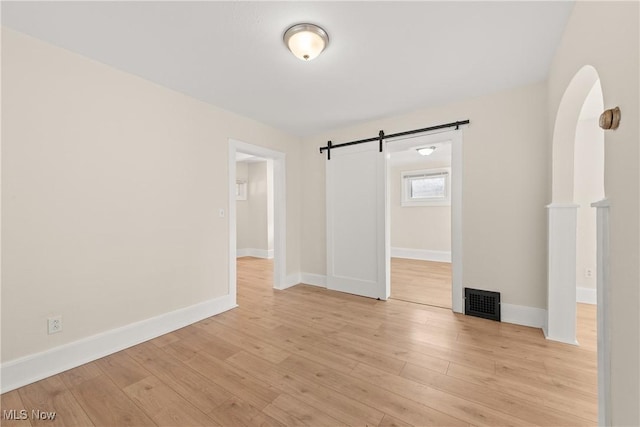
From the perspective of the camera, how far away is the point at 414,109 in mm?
3039

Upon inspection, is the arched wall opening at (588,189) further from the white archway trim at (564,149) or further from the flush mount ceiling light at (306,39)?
the flush mount ceiling light at (306,39)

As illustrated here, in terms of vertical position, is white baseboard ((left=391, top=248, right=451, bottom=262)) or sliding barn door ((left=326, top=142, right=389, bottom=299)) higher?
sliding barn door ((left=326, top=142, right=389, bottom=299))

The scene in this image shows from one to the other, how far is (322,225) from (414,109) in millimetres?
2073

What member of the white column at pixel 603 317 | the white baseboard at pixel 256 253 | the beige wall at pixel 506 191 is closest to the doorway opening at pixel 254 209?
the white baseboard at pixel 256 253

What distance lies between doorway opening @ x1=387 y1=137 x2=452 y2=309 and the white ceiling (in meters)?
2.74

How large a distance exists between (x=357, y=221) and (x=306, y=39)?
A: 2379mm

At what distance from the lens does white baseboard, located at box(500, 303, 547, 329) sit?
2.39 metres

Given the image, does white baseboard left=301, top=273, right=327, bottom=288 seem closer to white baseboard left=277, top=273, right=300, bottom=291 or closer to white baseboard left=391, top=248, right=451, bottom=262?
white baseboard left=277, top=273, right=300, bottom=291

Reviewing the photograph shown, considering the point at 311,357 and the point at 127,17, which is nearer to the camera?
the point at 127,17

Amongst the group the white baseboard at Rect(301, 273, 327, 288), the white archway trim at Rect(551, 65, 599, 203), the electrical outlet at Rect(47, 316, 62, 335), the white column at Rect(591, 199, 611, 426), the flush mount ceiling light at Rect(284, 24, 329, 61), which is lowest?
the white baseboard at Rect(301, 273, 327, 288)

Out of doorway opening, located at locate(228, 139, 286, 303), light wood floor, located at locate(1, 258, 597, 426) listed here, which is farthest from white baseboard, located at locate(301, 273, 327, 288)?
doorway opening, located at locate(228, 139, 286, 303)

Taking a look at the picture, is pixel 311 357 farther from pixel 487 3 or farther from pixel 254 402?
pixel 487 3

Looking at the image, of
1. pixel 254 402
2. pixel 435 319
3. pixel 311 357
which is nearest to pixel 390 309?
pixel 435 319

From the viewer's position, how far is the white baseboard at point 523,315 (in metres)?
2.39
